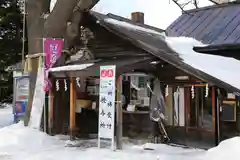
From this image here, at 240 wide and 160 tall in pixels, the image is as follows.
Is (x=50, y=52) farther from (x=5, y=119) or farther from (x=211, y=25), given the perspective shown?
(x=5, y=119)

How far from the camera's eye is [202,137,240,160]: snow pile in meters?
8.68

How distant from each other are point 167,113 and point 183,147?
141cm

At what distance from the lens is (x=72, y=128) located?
496 inches

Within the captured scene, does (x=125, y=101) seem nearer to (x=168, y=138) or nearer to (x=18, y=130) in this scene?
(x=168, y=138)

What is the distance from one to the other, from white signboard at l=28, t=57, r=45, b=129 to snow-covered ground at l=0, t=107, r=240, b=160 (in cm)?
50

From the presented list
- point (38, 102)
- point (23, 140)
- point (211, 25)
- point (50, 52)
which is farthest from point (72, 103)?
point (211, 25)

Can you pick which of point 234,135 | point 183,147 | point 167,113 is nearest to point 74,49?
point 167,113

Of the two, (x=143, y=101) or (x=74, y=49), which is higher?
(x=74, y=49)

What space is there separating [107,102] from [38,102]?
3851 mm

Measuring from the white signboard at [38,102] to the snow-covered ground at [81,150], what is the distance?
0.50 m

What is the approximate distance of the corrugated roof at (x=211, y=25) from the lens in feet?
45.2

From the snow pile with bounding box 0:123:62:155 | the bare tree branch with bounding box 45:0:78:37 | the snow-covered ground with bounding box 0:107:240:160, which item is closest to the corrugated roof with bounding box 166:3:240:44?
the snow-covered ground with bounding box 0:107:240:160

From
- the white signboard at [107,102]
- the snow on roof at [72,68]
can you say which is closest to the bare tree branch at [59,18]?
the snow on roof at [72,68]

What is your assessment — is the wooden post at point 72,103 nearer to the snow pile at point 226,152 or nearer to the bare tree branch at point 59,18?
the bare tree branch at point 59,18
